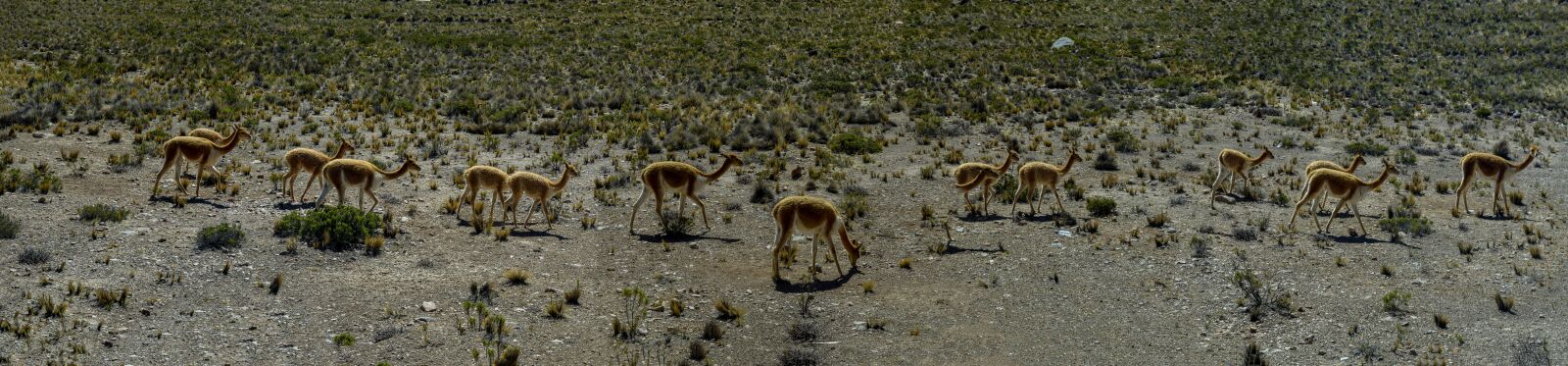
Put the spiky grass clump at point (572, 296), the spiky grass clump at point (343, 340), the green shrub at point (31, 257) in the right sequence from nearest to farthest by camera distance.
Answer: the spiky grass clump at point (343, 340) → the green shrub at point (31, 257) → the spiky grass clump at point (572, 296)

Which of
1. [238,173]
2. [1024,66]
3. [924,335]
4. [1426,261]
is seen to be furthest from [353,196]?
[1024,66]

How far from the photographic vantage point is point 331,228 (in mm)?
14617

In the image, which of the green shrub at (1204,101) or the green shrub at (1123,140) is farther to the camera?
the green shrub at (1204,101)

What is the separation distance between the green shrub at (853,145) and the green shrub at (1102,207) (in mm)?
7340

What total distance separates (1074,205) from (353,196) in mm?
12127

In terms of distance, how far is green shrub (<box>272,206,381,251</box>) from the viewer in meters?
14.5

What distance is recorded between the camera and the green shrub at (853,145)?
2539 cm

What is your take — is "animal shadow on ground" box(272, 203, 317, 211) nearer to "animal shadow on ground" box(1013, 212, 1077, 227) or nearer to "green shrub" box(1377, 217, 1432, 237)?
"animal shadow on ground" box(1013, 212, 1077, 227)

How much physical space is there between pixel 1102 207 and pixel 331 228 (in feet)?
37.1

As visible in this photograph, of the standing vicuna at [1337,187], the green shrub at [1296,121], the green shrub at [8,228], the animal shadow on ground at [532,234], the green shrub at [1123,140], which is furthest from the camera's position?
the green shrub at [1296,121]

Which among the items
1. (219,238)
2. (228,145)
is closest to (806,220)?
(219,238)

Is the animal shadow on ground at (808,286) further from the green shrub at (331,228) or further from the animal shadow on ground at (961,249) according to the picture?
the green shrub at (331,228)

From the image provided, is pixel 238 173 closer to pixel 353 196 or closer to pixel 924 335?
pixel 353 196

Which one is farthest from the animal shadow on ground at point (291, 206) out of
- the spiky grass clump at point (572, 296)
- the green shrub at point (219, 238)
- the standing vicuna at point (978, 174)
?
the standing vicuna at point (978, 174)
